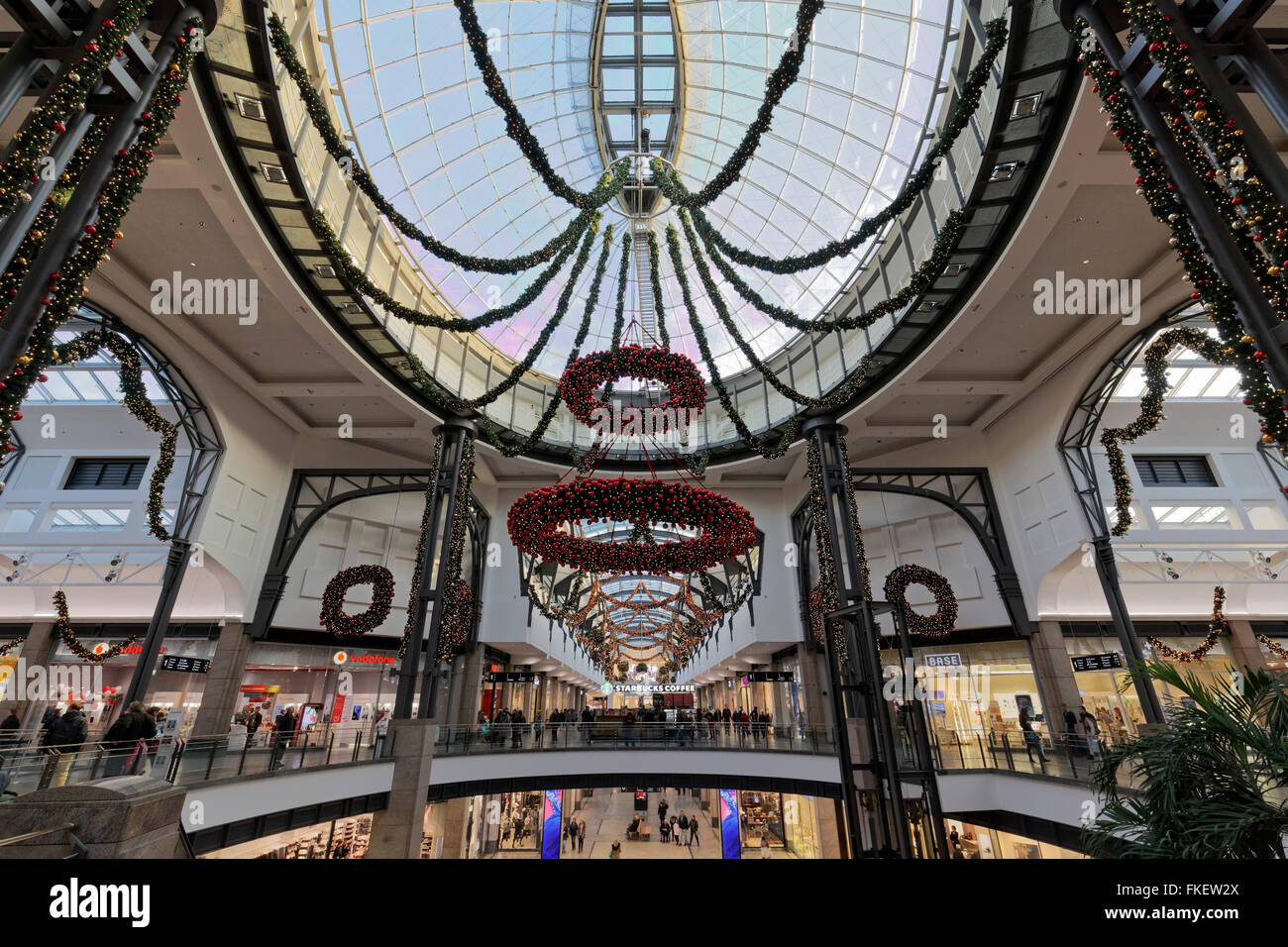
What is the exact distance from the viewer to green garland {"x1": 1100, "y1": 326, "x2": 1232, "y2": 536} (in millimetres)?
11984

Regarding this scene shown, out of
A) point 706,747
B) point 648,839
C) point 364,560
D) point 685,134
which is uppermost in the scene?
point 685,134

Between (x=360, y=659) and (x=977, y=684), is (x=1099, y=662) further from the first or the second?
(x=360, y=659)

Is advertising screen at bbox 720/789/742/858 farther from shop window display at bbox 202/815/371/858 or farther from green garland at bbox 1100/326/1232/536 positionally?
green garland at bbox 1100/326/1232/536

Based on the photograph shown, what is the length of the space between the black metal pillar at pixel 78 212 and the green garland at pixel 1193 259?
9.25 meters

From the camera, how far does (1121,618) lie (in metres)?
15.4

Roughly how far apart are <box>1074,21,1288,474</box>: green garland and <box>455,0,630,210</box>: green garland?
706 cm

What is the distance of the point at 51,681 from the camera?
2169 centimetres

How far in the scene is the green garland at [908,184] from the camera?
7.62 meters

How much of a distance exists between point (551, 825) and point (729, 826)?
25.1 ft

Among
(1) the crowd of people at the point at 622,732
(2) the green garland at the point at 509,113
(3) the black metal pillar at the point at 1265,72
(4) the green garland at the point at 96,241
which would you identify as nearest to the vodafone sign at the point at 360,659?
(1) the crowd of people at the point at 622,732

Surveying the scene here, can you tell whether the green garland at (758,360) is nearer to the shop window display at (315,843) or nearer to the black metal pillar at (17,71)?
the black metal pillar at (17,71)
